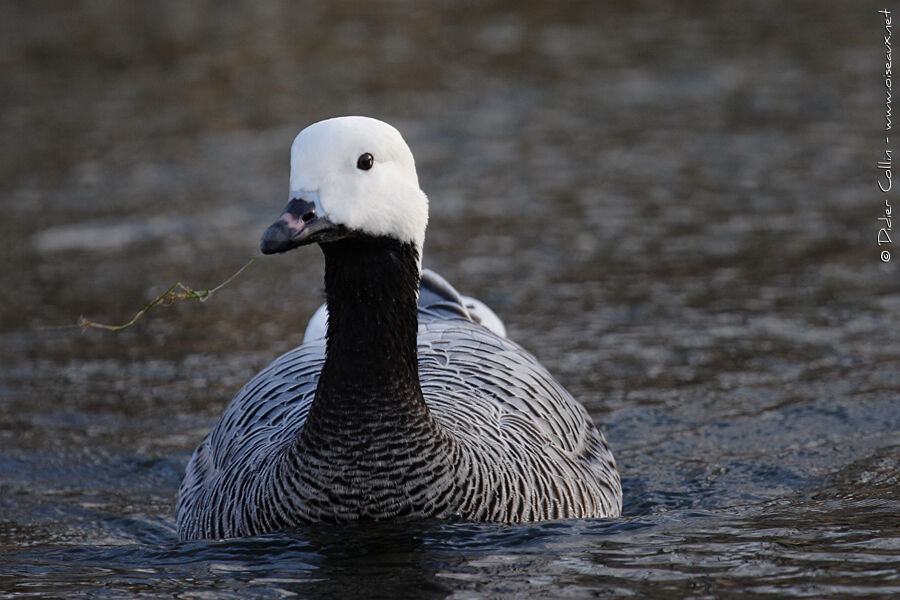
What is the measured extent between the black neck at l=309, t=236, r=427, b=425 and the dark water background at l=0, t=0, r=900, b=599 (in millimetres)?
620

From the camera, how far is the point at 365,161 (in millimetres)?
6379

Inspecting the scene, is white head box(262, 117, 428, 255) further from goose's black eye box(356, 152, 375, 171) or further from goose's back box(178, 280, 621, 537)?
goose's back box(178, 280, 621, 537)

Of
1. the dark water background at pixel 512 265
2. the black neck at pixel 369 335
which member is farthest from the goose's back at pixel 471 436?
the black neck at pixel 369 335

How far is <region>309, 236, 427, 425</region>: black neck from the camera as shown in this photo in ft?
21.8

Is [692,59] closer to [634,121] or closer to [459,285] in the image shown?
[634,121]

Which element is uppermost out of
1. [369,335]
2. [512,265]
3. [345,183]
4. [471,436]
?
[512,265]

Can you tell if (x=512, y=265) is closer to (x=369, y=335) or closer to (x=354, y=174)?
(x=369, y=335)

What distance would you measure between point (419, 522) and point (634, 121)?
1266 cm

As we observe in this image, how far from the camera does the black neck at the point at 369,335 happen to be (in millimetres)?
6633

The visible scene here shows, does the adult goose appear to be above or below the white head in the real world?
below

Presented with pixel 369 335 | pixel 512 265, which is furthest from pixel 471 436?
pixel 512 265

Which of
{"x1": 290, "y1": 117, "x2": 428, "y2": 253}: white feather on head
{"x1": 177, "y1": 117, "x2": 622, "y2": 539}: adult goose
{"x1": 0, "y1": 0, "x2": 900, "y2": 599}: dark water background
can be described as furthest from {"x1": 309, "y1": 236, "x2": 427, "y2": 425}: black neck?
{"x1": 0, "y1": 0, "x2": 900, "y2": 599}: dark water background

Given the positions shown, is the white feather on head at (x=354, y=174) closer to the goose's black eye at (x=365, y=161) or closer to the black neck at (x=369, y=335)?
the goose's black eye at (x=365, y=161)

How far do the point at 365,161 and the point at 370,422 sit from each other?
4.12 feet
